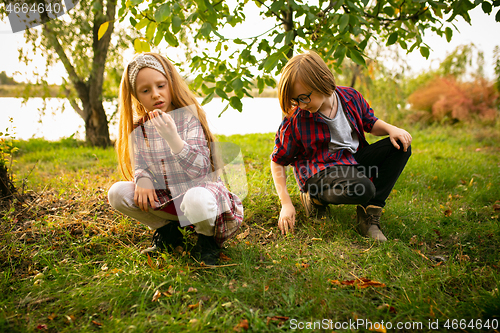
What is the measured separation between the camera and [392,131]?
6.48 ft

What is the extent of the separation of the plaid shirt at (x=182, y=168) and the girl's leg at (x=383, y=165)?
100 cm

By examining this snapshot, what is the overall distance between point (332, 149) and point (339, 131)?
0.13 metres

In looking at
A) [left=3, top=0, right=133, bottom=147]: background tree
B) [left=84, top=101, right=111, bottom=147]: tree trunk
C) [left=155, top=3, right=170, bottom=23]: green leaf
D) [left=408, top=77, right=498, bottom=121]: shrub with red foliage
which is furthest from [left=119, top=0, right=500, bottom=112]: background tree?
[left=408, top=77, right=498, bottom=121]: shrub with red foliage

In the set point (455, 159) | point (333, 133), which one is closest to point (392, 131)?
point (333, 133)

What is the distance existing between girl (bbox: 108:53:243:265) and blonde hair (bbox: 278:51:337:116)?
55 centimetres

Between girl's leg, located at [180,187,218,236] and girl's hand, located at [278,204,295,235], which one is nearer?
girl's leg, located at [180,187,218,236]

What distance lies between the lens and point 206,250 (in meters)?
1.73

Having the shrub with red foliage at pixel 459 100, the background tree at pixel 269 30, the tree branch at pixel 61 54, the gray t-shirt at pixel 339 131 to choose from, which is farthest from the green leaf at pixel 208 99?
the shrub with red foliage at pixel 459 100

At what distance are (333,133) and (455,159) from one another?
3.23m

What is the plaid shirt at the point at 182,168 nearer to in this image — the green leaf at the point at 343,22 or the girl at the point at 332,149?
the girl at the point at 332,149

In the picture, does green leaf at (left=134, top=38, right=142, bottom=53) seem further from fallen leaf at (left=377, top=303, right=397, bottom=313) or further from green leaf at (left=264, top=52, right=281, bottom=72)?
fallen leaf at (left=377, top=303, right=397, bottom=313)

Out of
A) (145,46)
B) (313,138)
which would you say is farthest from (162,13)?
(313,138)

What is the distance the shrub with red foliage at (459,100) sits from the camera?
764 centimetres

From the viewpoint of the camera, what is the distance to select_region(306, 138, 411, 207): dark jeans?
183 centimetres
